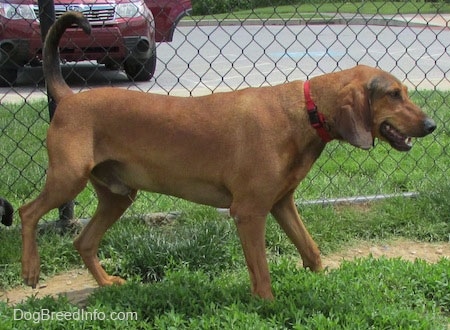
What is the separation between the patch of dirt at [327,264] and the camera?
3.88 metres

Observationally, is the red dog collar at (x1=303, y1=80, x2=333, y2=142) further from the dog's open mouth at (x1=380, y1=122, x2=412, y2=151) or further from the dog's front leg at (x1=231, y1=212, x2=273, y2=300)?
the dog's front leg at (x1=231, y1=212, x2=273, y2=300)

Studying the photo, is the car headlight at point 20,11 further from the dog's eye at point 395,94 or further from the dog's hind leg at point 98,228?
the dog's eye at point 395,94

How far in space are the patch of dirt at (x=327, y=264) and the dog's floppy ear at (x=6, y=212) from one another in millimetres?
498

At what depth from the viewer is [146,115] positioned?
3.60m

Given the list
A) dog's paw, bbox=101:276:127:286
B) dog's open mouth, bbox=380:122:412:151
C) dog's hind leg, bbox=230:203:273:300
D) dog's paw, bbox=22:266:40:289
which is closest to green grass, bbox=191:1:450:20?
dog's open mouth, bbox=380:122:412:151

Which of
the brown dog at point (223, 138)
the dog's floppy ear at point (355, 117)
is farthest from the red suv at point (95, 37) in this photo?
the dog's floppy ear at point (355, 117)

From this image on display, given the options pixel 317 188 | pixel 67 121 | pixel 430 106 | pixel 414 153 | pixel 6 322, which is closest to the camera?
pixel 6 322

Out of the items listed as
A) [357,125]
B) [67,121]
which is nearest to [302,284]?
[357,125]

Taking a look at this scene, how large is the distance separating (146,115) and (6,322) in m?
1.18

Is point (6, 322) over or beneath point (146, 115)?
beneath

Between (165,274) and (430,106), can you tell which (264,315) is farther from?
(430,106)

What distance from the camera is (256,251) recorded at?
352 cm

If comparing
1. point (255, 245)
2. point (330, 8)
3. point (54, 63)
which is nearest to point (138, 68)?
point (54, 63)

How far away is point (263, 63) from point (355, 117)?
379 inches
